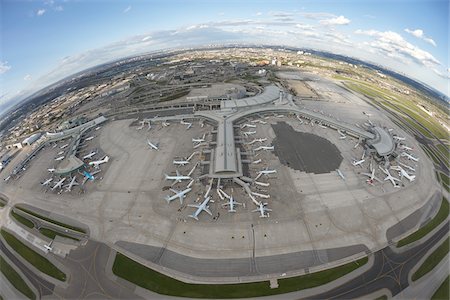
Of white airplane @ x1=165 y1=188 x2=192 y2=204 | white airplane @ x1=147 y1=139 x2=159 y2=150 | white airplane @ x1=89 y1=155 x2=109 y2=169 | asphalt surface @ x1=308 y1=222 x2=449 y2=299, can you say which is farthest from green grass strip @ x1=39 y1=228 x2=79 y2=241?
asphalt surface @ x1=308 y1=222 x2=449 y2=299

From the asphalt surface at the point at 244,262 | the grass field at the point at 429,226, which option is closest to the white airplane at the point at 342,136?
the grass field at the point at 429,226

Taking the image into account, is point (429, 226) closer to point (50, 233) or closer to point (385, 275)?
point (385, 275)

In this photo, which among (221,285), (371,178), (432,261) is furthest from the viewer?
(371,178)

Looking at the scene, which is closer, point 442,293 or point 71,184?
point 442,293

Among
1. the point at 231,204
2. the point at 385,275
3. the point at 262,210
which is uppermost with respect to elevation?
the point at 231,204

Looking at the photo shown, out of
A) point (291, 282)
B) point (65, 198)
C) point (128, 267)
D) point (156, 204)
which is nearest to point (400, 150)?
point (291, 282)

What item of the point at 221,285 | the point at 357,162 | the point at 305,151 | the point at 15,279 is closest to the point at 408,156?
the point at 357,162

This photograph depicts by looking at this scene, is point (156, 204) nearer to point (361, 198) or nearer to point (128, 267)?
point (128, 267)
